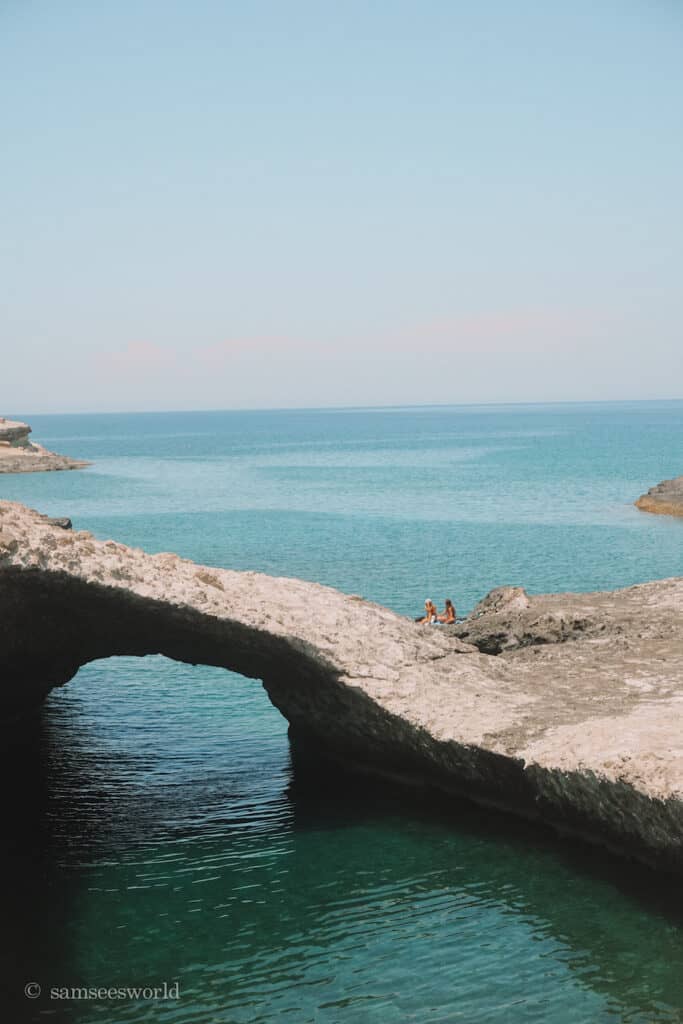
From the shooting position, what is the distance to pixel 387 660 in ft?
50.6

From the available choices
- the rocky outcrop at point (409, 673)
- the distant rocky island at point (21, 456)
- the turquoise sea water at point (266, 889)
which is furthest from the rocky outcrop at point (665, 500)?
the distant rocky island at point (21, 456)

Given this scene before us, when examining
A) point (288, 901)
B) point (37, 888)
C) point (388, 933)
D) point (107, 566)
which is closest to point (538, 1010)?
point (388, 933)

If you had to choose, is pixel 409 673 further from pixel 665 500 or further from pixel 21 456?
pixel 21 456

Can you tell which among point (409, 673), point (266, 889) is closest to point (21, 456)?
point (409, 673)

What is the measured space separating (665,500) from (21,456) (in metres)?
65.4

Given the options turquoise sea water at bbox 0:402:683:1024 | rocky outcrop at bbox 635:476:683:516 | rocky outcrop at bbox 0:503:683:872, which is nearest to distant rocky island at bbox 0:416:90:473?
rocky outcrop at bbox 635:476:683:516

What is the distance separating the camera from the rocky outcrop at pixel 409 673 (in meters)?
12.9

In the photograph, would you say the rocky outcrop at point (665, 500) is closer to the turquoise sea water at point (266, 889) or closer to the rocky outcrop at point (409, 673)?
the turquoise sea water at point (266, 889)

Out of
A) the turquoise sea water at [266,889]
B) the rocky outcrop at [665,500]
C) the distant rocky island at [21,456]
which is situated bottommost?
the turquoise sea water at [266,889]

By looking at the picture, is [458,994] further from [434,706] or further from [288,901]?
[434,706]

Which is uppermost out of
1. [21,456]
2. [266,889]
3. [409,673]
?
[21,456]

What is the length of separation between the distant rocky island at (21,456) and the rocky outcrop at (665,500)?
60.3m

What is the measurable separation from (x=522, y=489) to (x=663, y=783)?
230ft

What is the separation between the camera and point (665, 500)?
64.1 meters
